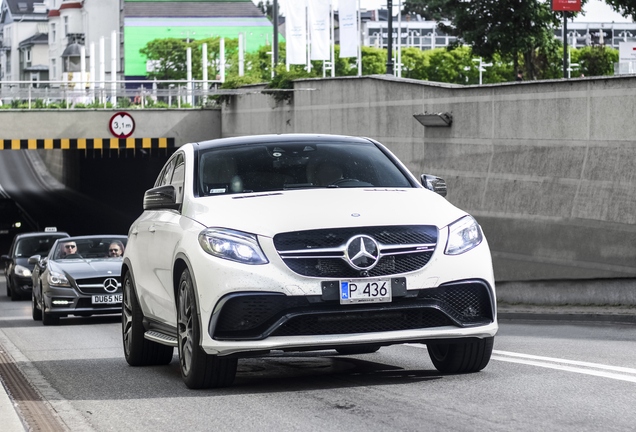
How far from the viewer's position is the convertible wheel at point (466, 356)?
27.2 ft

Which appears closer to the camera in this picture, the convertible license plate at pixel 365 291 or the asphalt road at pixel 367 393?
the asphalt road at pixel 367 393

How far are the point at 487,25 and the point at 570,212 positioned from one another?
76.6 ft

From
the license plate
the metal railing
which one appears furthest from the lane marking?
the metal railing

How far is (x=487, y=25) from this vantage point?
41.4 m

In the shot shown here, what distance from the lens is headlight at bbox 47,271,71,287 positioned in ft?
60.0

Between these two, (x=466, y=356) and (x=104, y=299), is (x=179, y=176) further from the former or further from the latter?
(x=104, y=299)

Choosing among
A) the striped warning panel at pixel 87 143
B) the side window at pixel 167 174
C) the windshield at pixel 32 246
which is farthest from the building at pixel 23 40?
the side window at pixel 167 174

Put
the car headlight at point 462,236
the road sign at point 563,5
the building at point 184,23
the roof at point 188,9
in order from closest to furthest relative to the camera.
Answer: the car headlight at point 462,236 < the road sign at point 563,5 < the building at point 184,23 < the roof at point 188,9

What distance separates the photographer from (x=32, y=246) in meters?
28.3

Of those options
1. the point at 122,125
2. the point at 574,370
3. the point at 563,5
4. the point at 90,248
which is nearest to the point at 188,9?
the point at 122,125

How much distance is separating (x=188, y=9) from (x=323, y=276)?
11578 cm

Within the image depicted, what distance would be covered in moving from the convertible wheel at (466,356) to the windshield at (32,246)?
819 inches

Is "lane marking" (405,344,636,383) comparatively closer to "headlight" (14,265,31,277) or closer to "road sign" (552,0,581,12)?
"headlight" (14,265,31,277)

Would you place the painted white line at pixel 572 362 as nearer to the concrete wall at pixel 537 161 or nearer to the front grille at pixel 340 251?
the front grille at pixel 340 251
